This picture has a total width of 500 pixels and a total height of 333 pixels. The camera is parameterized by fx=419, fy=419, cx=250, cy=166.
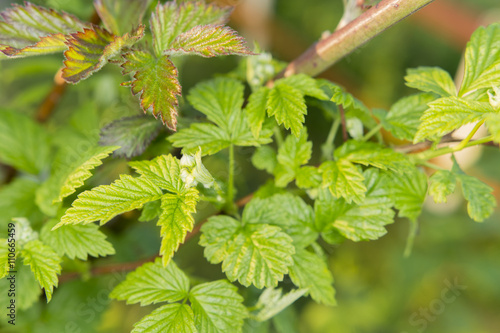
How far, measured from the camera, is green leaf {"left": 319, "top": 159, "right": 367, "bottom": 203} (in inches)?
17.7

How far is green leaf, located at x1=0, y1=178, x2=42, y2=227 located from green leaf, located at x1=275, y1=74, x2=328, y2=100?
0.39 meters

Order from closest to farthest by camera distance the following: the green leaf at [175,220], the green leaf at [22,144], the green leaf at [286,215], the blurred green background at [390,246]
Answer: the green leaf at [175,220], the green leaf at [286,215], the green leaf at [22,144], the blurred green background at [390,246]

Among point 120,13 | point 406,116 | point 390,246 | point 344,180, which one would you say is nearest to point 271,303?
point 344,180

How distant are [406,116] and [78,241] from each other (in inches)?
16.5

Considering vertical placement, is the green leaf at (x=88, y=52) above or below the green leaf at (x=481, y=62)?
above

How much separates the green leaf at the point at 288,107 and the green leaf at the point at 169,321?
220 mm

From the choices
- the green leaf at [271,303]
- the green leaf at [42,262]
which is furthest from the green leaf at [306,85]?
the green leaf at [42,262]

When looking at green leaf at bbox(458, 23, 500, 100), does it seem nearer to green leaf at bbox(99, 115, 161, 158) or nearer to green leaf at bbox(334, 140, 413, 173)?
green leaf at bbox(334, 140, 413, 173)

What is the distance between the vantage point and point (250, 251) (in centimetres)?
45

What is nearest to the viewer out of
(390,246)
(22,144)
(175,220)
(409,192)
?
(175,220)

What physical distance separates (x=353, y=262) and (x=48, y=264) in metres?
1.14

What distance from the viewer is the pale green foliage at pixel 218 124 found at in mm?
481

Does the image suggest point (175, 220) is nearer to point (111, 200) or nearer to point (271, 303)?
point (111, 200)

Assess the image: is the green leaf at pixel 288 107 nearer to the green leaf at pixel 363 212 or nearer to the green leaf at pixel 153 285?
the green leaf at pixel 363 212
